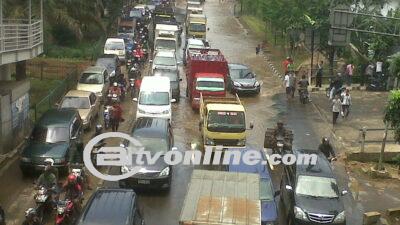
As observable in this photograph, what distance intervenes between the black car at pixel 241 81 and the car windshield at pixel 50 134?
567 inches

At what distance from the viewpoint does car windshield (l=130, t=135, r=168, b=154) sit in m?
17.6

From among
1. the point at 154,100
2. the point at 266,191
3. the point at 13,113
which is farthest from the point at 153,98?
the point at 266,191

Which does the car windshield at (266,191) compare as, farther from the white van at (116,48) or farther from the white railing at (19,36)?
the white van at (116,48)

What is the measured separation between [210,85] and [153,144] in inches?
433

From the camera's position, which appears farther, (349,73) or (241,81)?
(349,73)

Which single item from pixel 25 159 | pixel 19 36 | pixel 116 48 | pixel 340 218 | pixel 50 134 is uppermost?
pixel 19 36

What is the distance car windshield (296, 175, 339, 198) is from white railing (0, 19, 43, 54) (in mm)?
9743

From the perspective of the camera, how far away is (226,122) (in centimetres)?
2075

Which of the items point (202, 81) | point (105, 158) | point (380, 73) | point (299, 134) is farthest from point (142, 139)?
point (380, 73)

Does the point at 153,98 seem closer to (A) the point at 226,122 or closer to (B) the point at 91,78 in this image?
(A) the point at 226,122

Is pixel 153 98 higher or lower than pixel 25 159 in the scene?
higher

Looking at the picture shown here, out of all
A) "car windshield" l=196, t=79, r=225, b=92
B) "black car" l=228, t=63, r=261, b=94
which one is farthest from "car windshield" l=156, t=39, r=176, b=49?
"car windshield" l=196, t=79, r=225, b=92

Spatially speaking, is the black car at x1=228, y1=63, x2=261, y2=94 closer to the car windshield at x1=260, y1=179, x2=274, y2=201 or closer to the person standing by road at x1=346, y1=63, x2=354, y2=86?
the person standing by road at x1=346, y1=63, x2=354, y2=86

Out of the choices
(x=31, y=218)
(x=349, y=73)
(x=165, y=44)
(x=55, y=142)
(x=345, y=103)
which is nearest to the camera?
(x=31, y=218)
